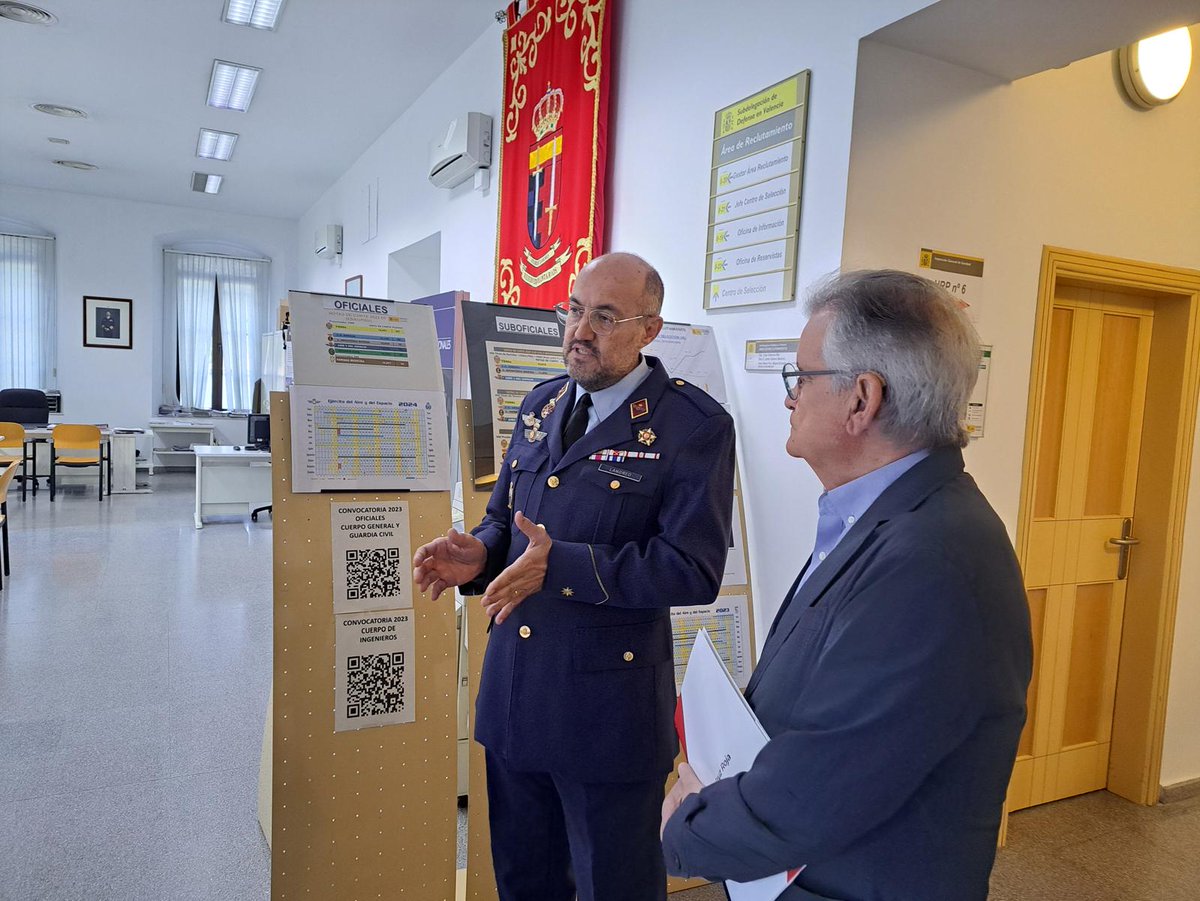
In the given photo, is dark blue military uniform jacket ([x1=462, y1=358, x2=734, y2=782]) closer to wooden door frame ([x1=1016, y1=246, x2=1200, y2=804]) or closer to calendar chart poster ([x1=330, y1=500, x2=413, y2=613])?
calendar chart poster ([x1=330, y1=500, x2=413, y2=613])

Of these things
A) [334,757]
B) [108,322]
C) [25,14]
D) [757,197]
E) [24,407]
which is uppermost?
[25,14]

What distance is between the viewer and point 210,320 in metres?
12.3

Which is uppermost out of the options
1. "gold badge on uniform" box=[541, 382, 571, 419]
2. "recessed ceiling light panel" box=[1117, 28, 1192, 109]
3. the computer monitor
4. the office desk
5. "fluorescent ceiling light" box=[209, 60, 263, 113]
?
"fluorescent ceiling light" box=[209, 60, 263, 113]

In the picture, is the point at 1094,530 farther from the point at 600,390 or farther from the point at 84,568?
the point at 84,568

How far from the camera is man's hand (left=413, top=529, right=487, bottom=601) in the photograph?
1647mm

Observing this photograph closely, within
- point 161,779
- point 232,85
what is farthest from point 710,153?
point 232,85

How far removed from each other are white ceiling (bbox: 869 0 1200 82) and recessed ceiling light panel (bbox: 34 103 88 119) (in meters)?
7.97

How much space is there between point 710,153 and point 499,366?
1280 millimetres

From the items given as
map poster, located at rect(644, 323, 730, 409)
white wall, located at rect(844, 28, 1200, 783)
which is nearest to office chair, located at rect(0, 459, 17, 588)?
map poster, located at rect(644, 323, 730, 409)

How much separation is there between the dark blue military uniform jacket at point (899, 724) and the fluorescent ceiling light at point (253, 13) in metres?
5.69

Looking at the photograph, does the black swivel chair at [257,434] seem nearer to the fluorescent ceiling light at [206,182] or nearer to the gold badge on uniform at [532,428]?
the fluorescent ceiling light at [206,182]

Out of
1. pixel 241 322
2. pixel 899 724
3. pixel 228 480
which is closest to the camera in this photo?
pixel 899 724

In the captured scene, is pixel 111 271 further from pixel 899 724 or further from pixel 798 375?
pixel 899 724

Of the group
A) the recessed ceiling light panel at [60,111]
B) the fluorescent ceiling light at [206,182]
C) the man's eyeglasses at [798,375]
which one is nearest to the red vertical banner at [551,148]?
the man's eyeglasses at [798,375]
